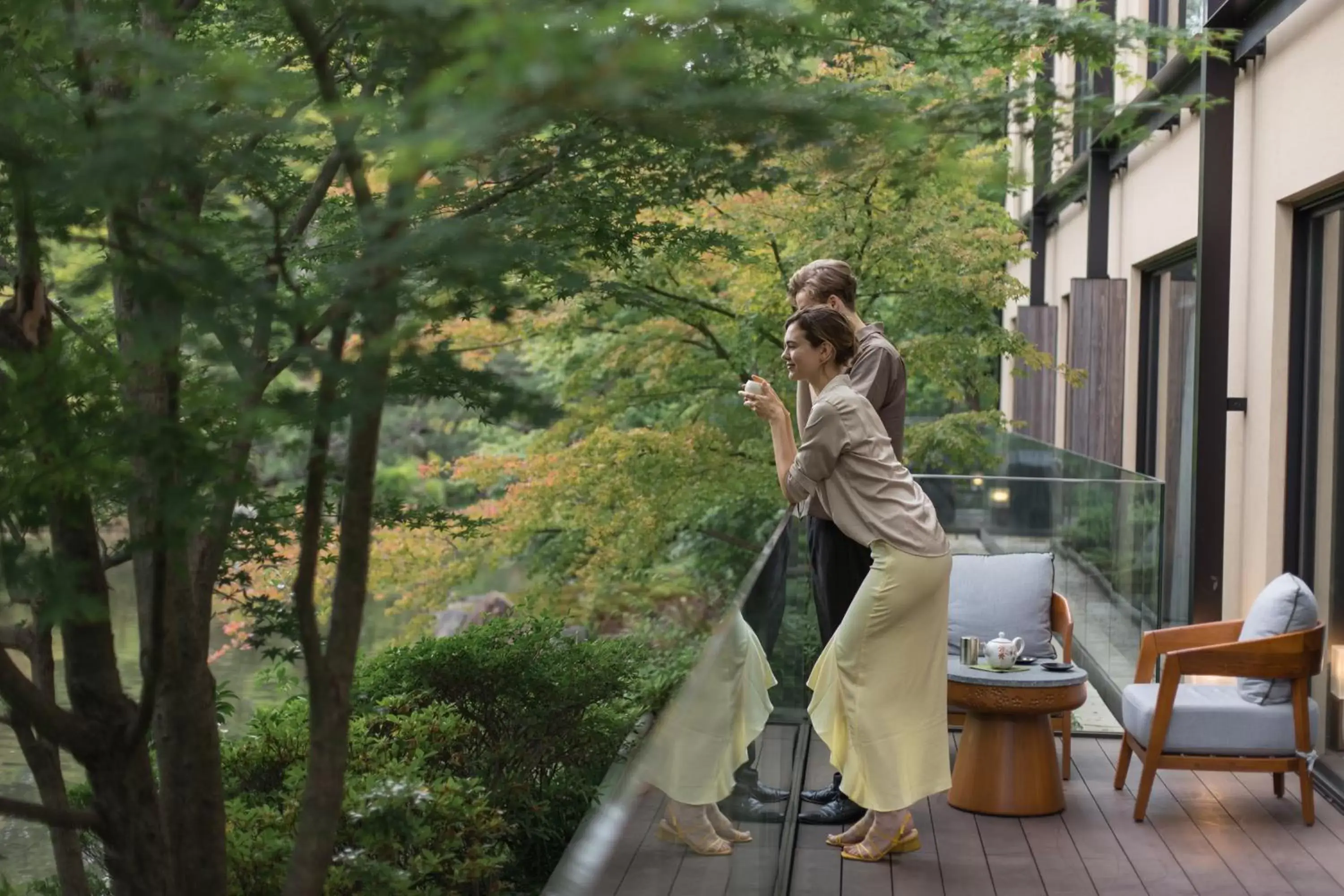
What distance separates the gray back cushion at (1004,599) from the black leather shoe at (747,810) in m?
2.67

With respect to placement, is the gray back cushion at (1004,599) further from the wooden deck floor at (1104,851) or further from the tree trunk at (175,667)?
the tree trunk at (175,667)

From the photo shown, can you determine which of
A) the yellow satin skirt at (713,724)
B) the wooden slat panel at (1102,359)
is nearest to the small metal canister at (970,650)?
the yellow satin skirt at (713,724)

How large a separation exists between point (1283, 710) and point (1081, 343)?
758 cm

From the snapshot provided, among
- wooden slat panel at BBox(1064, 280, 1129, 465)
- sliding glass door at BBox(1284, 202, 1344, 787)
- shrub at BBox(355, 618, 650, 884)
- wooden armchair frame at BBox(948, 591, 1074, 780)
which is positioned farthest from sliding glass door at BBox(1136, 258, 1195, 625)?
shrub at BBox(355, 618, 650, 884)

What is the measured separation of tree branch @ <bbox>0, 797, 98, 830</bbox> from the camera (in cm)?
279

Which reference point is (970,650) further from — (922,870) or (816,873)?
(816,873)

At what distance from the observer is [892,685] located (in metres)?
4.89

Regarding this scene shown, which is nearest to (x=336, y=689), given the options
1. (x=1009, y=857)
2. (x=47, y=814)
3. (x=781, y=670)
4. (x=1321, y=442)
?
(x=47, y=814)

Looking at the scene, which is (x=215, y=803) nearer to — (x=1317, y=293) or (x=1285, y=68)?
(x=1317, y=293)

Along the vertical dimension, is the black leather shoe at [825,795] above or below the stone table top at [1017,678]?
below

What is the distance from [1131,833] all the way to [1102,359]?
700 cm

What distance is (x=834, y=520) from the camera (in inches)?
187

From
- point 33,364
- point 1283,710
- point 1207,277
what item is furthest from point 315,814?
point 1207,277

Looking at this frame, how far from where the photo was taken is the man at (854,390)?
4988 mm
